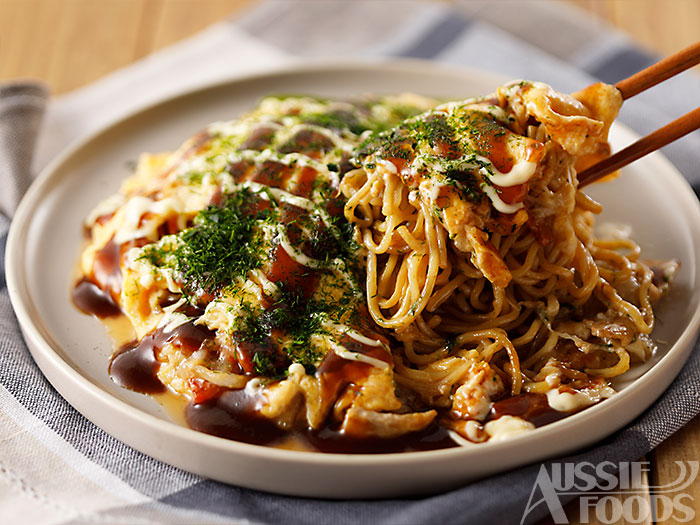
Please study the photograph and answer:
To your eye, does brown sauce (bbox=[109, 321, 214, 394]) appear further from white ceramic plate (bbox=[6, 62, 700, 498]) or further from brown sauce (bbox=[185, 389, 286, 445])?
brown sauce (bbox=[185, 389, 286, 445])

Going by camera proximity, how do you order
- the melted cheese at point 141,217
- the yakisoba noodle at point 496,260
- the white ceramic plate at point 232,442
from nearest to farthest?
the white ceramic plate at point 232,442
the yakisoba noodle at point 496,260
the melted cheese at point 141,217

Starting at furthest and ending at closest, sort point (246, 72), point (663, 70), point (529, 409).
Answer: point (246, 72) < point (663, 70) < point (529, 409)

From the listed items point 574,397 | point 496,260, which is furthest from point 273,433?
point 574,397

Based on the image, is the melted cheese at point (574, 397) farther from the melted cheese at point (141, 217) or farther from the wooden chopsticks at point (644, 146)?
the melted cheese at point (141, 217)

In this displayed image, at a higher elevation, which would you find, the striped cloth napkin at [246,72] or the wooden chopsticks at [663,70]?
the wooden chopsticks at [663,70]

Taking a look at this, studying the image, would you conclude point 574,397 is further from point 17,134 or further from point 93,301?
point 17,134

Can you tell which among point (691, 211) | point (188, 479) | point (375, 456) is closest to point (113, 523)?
point (188, 479)

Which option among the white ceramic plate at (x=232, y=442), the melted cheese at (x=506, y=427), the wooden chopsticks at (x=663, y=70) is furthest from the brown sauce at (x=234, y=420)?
the wooden chopsticks at (x=663, y=70)
